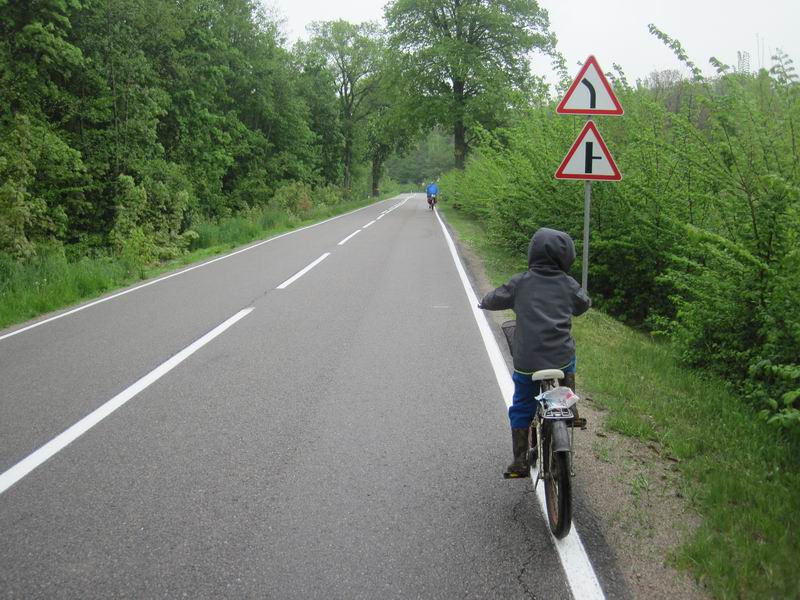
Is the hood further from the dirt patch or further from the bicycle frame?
the dirt patch

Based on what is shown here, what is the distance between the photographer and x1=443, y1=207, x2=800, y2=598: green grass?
2740mm

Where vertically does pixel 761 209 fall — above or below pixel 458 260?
above

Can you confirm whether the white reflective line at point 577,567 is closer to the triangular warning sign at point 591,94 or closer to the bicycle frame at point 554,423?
the bicycle frame at point 554,423

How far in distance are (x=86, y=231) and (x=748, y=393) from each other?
2033 cm

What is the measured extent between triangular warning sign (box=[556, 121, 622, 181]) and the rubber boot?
3710 millimetres

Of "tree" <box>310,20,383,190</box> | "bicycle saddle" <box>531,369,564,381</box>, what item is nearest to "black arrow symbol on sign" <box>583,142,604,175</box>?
"bicycle saddle" <box>531,369,564,381</box>

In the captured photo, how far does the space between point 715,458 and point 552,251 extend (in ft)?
5.91

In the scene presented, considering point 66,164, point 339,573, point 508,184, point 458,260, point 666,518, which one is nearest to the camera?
point 339,573

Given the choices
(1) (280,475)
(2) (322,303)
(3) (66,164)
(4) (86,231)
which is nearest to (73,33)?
(3) (66,164)

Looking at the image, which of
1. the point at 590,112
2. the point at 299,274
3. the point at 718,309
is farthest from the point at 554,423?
the point at 299,274

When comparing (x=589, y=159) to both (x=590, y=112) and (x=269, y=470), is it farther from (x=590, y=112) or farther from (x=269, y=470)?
(x=269, y=470)

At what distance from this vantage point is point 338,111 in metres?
53.0

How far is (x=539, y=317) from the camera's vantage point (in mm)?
3488

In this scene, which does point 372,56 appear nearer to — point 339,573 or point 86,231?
point 86,231
